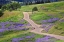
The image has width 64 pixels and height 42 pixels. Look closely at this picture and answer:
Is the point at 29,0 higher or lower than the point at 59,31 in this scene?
lower

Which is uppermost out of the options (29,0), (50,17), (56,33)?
(56,33)

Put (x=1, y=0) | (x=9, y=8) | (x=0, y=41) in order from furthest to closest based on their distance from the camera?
(x=1, y=0), (x=9, y=8), (x=0, y=41)

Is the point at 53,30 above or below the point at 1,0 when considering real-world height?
above

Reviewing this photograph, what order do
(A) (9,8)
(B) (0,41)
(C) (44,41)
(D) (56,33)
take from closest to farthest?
(C) (44,41) < (B) (0,41) < (D) (56,33) < (A) (9,8)

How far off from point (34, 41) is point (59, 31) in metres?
10.4

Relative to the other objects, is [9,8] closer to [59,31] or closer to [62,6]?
[62,6]

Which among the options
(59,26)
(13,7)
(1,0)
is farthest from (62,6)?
(59,26)

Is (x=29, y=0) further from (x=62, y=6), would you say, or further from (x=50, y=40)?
(x=50, y=40)

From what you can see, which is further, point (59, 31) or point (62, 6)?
point (62, 6)

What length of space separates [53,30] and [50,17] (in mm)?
28696

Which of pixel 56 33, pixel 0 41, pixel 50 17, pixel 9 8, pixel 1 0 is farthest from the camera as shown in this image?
pixel 1 0

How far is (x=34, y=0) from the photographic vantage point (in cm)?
17462

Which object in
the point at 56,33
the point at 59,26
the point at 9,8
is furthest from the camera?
the point at 9,8

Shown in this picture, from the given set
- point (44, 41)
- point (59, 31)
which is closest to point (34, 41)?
point (44, 41)
